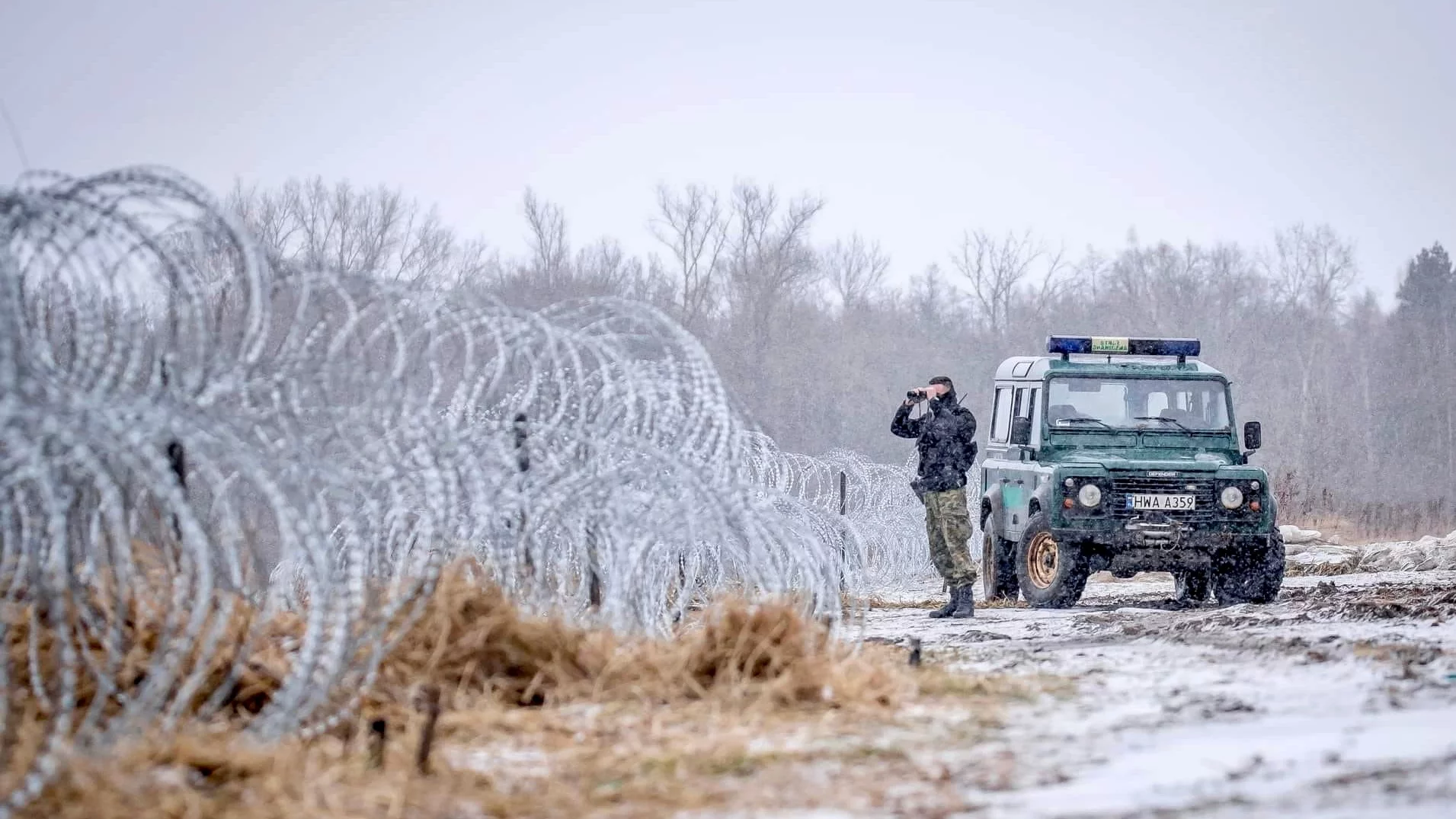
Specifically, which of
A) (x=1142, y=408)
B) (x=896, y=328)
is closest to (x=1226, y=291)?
(x=896, y=328)

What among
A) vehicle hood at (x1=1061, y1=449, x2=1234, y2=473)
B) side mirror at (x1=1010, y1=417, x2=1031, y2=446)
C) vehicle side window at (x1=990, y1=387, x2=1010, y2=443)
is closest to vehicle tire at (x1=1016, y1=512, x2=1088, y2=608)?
vehicle hood at (x1=1061, y1=449, x2=1234, y2=473)

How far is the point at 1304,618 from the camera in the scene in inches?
395

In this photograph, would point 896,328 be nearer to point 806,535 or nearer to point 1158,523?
point 1158,523

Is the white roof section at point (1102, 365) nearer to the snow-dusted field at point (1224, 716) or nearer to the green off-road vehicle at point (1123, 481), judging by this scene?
the green off-road vehicle at point (1123, 481)

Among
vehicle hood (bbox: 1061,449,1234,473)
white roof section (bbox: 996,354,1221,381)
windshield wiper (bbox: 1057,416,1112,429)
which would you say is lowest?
vehicle hood (bbox: 1061,449,1234,473)

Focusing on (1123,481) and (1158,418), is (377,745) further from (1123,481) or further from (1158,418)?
(1158,418)

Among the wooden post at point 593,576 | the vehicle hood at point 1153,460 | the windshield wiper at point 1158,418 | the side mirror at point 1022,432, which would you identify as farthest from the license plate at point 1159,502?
the wooden post at point 593,576

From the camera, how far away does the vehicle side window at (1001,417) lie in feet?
46.6

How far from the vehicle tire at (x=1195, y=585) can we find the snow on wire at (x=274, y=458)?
6376 millimetres

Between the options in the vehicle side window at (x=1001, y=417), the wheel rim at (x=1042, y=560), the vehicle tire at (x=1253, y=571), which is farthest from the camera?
the vehicle side window at (x=1001, y=417)

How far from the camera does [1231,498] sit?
1249 cm

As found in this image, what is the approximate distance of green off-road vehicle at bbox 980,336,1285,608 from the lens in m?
12.4

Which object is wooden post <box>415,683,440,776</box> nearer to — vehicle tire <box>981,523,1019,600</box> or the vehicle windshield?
the vehicle windshield

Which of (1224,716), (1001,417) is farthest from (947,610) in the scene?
(1224,716)
